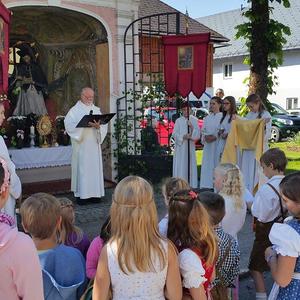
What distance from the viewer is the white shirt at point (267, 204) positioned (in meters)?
4.04

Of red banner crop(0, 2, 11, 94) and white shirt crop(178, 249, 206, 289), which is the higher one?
red banner crop(0, 2, 11, 94)

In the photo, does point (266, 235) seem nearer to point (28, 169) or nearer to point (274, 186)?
point (274, 186)

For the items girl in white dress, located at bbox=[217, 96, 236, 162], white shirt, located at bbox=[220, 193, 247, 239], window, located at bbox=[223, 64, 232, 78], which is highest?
window, located at bbox=[223, 64, 232, 78]

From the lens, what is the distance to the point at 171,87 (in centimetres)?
887

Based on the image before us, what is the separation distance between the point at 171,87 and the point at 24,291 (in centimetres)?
697

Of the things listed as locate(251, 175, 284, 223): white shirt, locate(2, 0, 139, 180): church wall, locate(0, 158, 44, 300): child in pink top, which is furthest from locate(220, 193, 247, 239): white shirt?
locate(2, 0, 139, 180): church wall

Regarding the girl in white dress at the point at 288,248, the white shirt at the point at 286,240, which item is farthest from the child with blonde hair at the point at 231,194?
the white shirt at the point at 286,240

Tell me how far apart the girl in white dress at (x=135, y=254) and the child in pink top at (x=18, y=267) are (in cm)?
44

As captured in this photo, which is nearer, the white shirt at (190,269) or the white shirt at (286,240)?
the white shirt at (190,269)

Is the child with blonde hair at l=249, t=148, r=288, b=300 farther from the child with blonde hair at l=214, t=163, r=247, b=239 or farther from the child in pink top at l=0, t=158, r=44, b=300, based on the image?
the child in pink top at l=0, t=158, r=44, b=300

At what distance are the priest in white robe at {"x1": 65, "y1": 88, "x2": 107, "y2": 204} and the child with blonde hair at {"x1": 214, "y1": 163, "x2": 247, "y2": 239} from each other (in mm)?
4459

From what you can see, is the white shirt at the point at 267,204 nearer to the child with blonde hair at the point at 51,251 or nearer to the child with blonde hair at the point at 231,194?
the child with blonde hair at the point at 231,194

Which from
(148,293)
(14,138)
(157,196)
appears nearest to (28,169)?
(14,138)

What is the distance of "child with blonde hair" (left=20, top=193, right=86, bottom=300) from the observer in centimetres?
269
